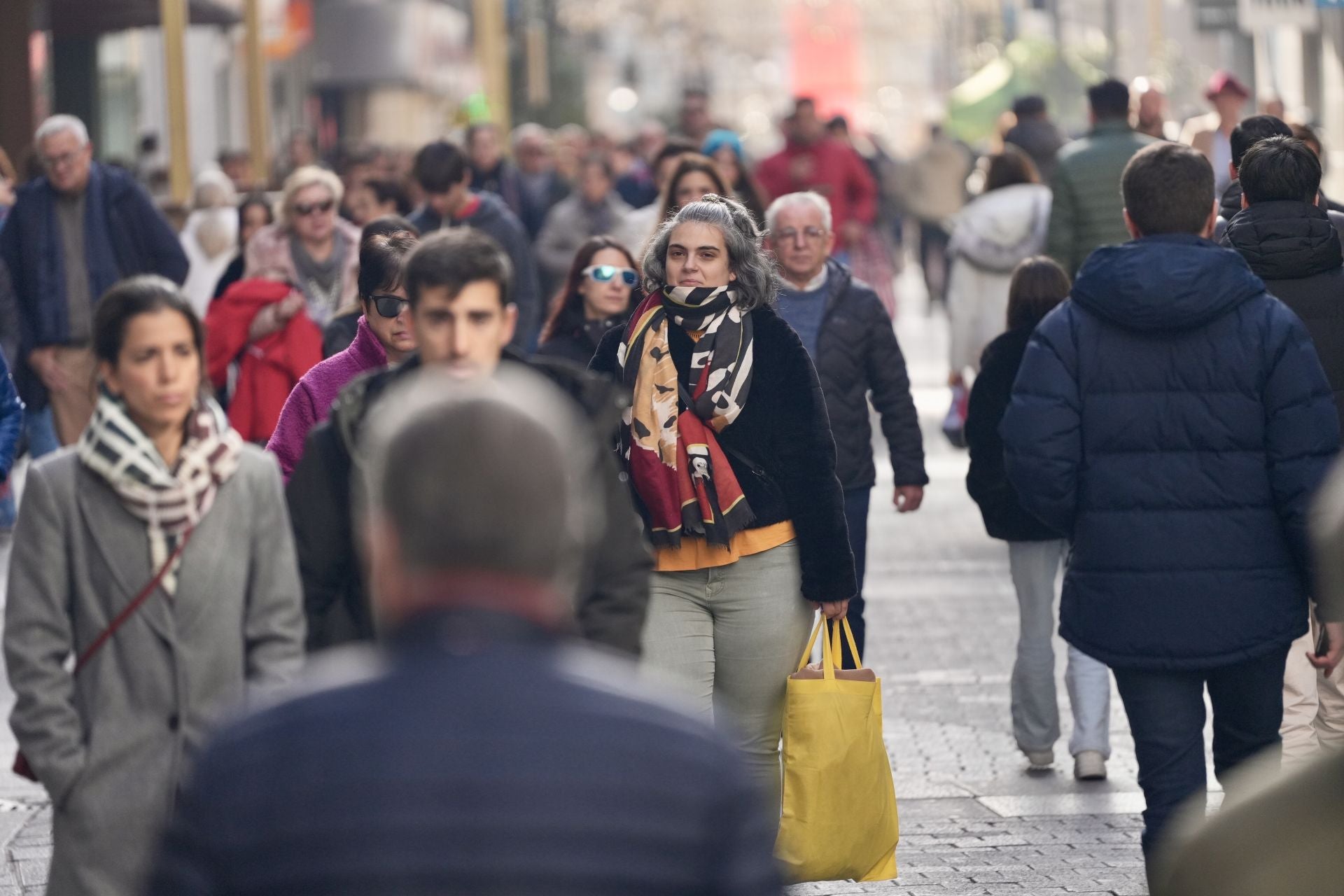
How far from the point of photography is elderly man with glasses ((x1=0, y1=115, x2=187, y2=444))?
1217cm

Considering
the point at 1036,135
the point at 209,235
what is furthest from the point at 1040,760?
the point at 209,235

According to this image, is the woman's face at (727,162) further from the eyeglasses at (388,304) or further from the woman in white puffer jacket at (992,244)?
the eyeglasses at (388,304)

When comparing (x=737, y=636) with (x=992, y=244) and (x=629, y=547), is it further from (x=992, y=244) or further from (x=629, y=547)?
(x=992, y=244)

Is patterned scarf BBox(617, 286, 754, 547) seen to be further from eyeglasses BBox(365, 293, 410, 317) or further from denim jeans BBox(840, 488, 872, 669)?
denim jeans BBox(840, 488, 872, 669)

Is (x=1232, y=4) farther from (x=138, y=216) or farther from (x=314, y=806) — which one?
(x=314, y=806)

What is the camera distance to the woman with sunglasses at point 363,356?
594cm

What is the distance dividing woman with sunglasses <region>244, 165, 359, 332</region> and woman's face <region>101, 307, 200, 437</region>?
639 cm

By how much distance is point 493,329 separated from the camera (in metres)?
4.53

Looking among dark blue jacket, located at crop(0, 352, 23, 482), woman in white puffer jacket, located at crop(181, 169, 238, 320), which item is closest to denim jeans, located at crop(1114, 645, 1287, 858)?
dark blue jacket, located at crop(0, 352, 23, 482)

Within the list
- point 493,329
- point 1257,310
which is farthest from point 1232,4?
point 493,329

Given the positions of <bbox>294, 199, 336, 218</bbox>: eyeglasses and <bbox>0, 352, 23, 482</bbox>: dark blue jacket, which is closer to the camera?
<bbox>0, 352, 23, 482</bbox>: dark blue jacket

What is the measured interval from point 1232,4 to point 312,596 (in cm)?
2013

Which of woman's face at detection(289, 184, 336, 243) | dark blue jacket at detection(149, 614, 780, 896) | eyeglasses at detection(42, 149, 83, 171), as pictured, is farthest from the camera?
eyeglasses at detection(42, 149, 83, 171)

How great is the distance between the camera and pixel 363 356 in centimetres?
606
